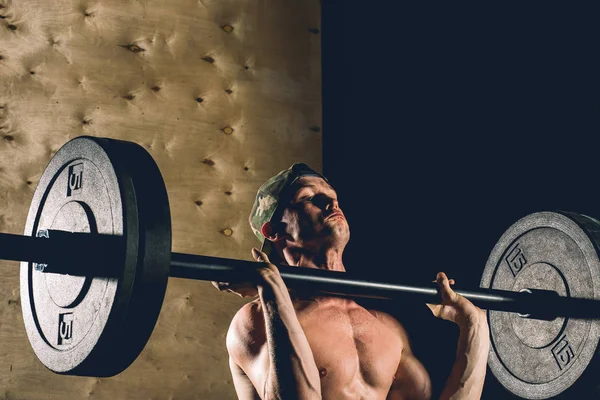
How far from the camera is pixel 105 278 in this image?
1904 millimetres

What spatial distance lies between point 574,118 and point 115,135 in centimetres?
202

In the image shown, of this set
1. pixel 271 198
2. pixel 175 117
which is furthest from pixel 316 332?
pixel 175 117

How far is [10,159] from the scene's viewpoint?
A: 3.57 metres

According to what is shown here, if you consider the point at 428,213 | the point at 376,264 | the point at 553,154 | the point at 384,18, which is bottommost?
the point at 376,264

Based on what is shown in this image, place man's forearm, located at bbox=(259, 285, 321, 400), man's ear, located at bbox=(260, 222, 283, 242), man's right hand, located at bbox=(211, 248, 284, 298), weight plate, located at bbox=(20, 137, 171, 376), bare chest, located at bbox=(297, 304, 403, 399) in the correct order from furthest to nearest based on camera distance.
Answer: man's ear, located at bbox=(260, 222, 283, 242), bare chest, located at bbox=(297, 304, 403, 399), man's forearm, located at bbox=(259, 285, 321, 400), man's right hand, located at bbox=(211, 248, 284, 298), weight plate, located at bbox=(20, 137, 171, 376)

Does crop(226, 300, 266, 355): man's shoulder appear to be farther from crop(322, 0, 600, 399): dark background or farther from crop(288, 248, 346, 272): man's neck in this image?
crop(322, 0, 600, 399): dark background

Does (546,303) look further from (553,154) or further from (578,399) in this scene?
(553,154)

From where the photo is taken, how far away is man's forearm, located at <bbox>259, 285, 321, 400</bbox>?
92.6 inches

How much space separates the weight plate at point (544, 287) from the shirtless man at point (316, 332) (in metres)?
0.23

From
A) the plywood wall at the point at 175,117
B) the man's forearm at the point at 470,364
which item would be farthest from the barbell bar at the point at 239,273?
the plywood wall at the point at 175,117

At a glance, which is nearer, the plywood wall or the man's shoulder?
the man's shoulder

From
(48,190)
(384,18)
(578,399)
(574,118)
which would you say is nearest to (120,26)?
(384,18)

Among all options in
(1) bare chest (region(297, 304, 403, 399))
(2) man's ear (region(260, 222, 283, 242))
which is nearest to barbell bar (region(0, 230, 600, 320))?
(1) bare chest (region(297, 304, 403, 399))

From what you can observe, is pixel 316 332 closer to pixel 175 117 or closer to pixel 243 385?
pixel 243 385
